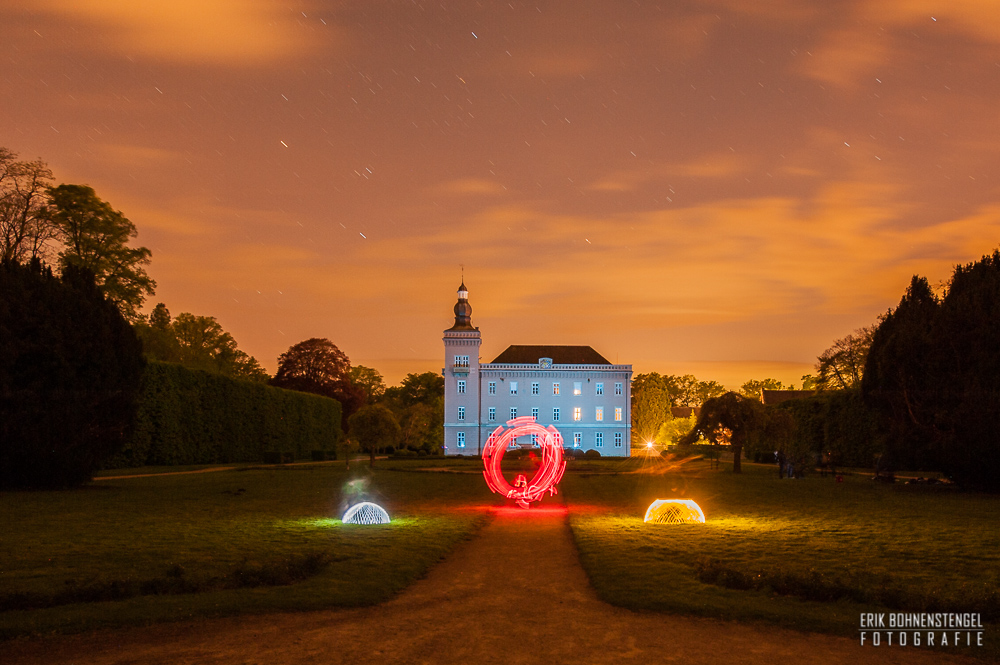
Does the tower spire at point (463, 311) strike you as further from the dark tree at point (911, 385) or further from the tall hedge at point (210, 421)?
the dark tree at point (911, 385)

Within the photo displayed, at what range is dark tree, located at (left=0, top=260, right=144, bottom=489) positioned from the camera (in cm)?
2433

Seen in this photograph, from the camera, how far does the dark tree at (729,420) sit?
39.4 metres

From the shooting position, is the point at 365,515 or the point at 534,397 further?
the point at 534,397

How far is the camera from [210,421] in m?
45.8

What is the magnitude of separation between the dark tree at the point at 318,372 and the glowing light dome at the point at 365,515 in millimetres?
66934

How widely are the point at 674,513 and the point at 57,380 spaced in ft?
63.1

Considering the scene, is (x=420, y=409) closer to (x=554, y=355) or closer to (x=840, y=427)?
(x=554, y=355)

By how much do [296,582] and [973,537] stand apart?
528 inches

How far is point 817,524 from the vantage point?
18.2 m

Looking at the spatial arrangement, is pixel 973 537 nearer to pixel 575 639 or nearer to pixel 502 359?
pixel 575 639

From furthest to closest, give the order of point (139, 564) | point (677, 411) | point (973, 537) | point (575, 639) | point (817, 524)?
point (677, 411) → point (817, 524) → point (973, 537) → point (139, 564) → point (575, 639)

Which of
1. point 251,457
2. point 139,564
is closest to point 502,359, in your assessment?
point 251,457

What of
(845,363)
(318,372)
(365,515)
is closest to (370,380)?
(318,372)

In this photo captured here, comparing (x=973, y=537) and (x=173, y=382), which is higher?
(x=173, y=382)
